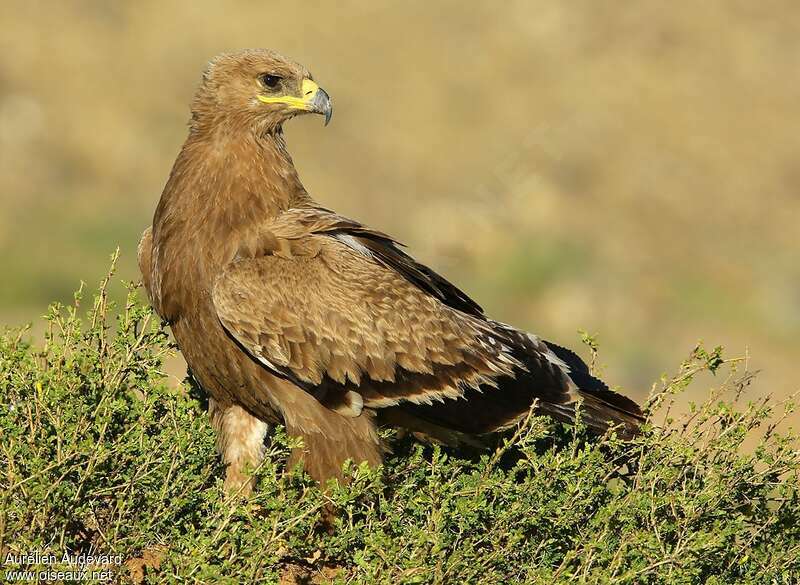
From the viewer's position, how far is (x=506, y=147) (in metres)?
26.8

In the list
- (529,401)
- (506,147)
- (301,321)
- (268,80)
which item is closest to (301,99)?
(268,80)

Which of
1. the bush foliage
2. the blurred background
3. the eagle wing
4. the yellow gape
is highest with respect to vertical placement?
the blurred background

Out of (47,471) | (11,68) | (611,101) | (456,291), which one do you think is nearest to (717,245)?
(611,101)

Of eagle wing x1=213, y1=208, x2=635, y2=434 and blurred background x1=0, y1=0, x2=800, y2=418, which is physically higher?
blurred background x1=0, y1=0, x2=800, y2=418

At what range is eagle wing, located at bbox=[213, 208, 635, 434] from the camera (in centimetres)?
603

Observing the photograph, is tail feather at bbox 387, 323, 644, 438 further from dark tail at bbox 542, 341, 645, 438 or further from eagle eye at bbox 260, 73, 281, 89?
eagle eye at bbox 260, 73, 281, 89

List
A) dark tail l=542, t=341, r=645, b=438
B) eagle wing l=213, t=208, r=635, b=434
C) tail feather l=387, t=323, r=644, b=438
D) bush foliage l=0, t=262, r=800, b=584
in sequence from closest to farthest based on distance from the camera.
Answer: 1. bush foliage l=0, t=262, r=800, b=584
2. eagle wing l=213, t=208, r=635, b=434
3. tail feather l=387, t=323, r=644, b=438
4. dark tail l=542, t=341, r=645, b=438

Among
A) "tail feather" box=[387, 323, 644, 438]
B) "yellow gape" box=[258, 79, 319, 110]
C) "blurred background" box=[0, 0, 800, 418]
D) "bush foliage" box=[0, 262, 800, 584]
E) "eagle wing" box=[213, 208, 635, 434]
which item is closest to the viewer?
"bush foliage" box=[0, 262, 800, 584]

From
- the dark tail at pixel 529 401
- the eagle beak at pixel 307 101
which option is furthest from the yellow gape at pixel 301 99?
the dark tail at pixel 529 401

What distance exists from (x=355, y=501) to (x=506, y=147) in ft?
71.1

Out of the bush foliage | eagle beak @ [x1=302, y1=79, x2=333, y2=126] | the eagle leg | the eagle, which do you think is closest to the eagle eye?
the eagle

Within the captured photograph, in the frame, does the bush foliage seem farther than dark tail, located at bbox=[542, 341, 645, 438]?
No

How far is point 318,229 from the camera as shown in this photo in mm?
6363

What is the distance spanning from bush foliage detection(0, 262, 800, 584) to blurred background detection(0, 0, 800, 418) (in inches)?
387
